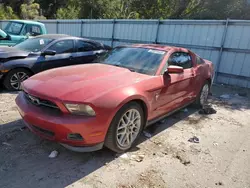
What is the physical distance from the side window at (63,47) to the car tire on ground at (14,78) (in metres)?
0.96

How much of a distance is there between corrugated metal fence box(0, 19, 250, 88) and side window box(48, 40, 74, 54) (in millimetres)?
4730

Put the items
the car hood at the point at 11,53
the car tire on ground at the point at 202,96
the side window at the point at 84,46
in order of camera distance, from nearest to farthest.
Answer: the car tire on ground at the point at 202,96 → the car hood at the point at 11,53 → the side window at the point at 84,46

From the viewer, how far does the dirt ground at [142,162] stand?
9.01 ft

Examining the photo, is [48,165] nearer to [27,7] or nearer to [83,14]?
[83,14]

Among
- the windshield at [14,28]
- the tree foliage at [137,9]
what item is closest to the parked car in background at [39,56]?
the windshield at [14,28]

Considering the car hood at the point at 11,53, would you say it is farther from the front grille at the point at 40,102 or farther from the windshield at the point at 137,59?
the front grille at the point at 40,102

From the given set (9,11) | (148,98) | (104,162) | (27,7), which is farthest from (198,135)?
(27,7)

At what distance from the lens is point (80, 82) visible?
3.18 m

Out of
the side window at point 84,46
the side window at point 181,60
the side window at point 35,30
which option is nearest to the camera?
the side window at point 181,60

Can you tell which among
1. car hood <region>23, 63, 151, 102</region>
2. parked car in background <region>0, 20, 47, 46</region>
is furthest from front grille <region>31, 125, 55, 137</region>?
parked car in background <region>0, 20, 47, 46</region>

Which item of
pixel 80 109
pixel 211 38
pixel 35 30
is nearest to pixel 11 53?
pixel 80 109

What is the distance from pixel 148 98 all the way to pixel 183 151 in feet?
3.27

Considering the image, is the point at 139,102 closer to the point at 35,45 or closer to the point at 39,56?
the point at 39,56

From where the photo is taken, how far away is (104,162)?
10.2 ft
